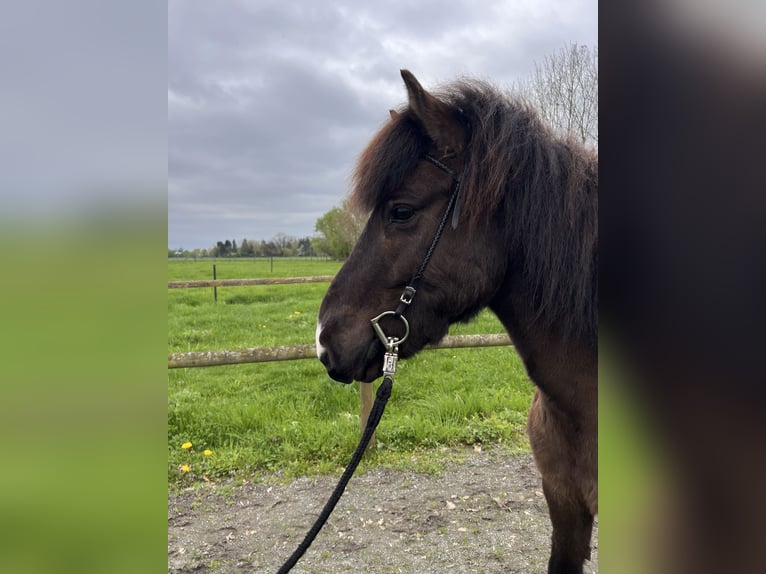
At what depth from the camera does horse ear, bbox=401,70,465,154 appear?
171 cm

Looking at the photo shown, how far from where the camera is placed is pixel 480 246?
5.75 feet

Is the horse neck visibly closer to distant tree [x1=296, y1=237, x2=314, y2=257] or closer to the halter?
the halter

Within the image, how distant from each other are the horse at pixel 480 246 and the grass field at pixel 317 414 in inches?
64.9

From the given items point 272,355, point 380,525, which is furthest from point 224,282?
point 380,525

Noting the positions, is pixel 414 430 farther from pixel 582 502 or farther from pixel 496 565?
pixel 582 502

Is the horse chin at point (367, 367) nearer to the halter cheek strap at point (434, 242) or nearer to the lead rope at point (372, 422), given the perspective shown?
the lead rope at point (372, 422)

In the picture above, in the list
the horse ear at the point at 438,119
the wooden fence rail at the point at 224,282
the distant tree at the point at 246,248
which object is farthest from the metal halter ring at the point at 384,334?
the distant tree at the point at 246,248

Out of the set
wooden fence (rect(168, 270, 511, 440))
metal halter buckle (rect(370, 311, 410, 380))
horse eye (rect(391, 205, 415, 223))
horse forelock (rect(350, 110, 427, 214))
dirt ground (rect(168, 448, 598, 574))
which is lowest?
dirt ground (rect(168, 448, 598, 574))

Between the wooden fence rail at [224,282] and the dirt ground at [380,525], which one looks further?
the wooden fence rail at [224,282]

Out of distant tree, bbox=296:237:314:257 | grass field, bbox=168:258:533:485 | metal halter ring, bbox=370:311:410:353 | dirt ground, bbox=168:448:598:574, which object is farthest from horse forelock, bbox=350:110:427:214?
distant tree, bbox=296:237:314:257

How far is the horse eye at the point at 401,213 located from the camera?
5.93 ft

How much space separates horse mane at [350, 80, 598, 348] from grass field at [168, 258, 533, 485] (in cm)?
176

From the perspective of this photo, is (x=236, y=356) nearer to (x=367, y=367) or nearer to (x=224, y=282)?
(x=367, y=367)
